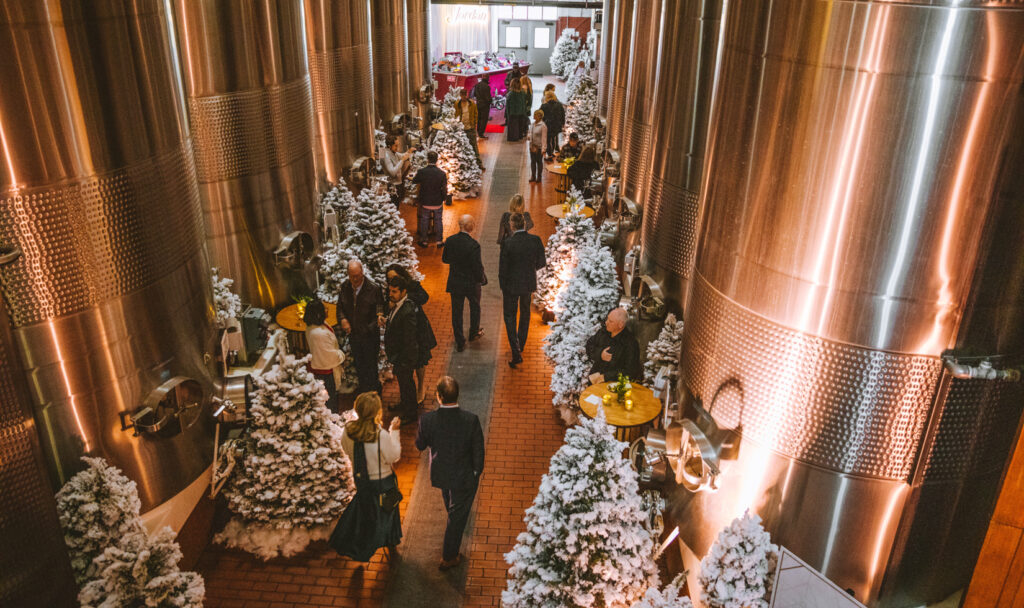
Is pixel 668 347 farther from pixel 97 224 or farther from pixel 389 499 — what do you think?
pixel 97 224

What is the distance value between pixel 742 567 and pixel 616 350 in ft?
9.93

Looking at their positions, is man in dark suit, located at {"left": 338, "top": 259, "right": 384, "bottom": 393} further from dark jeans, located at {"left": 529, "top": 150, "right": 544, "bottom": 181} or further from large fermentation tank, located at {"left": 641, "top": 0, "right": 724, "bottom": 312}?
dark jeans, located at {"left": 529, "top": 150, "right": 544, "bottom": 181}

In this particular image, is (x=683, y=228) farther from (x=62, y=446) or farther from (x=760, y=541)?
(x=62, y=446)

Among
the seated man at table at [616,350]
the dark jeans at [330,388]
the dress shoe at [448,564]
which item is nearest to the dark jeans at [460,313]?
the dark jeans at [330,388]

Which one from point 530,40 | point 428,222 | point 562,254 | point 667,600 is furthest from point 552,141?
point 530,40

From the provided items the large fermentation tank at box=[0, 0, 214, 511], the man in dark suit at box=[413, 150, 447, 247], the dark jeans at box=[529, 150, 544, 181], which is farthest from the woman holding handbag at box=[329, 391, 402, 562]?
the dark jeans at box=[529, 150, 544, 181]

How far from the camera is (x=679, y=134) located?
25.3ft

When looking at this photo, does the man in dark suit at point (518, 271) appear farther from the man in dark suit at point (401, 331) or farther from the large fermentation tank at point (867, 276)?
the large fermentation tank at point (867, 276)

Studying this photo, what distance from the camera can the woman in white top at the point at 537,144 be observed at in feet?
52.4

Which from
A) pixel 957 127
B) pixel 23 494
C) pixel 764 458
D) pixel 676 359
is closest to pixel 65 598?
pixel 23 494

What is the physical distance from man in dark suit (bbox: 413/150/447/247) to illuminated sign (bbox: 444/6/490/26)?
1989 centimetres

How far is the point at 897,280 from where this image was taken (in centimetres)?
414

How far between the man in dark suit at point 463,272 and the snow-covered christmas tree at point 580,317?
1.23 metres

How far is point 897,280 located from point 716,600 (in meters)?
2.09
